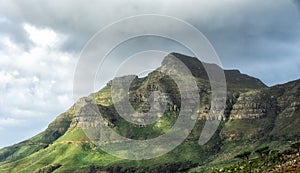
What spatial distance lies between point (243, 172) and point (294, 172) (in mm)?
62398

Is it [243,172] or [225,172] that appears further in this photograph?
[225,172]

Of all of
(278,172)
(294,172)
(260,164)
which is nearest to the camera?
(294,172)

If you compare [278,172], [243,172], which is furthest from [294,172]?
[243,172]

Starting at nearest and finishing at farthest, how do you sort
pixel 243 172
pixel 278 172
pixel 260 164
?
1. pixel 278 172
2. pixel 243 172
3. pixel 260 164

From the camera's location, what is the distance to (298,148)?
656 feet

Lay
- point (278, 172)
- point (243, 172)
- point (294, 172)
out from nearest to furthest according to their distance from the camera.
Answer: point (294, 172) < point (278, 172) < point (243, 172)

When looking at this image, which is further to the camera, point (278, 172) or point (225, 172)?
point (225, 172)

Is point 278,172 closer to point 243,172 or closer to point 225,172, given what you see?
point 243,172

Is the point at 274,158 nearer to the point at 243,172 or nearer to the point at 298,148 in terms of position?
the point at 298,148

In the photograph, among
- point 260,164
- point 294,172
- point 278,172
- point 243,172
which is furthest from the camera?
point 260,164

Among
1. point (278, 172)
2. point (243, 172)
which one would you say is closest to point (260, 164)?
point (243, 172)

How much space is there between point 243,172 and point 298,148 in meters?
40.4

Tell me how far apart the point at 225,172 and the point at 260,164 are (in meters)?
15.6

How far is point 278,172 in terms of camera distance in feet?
396
